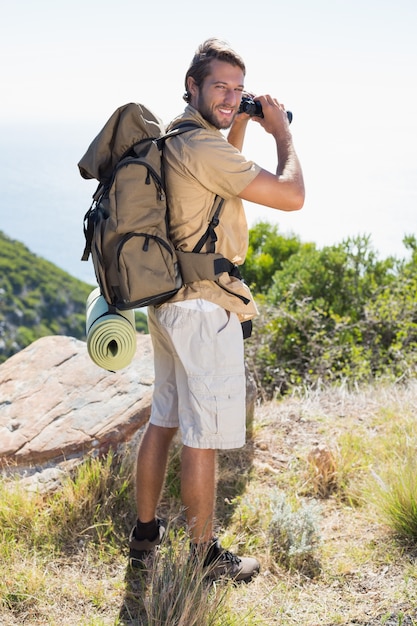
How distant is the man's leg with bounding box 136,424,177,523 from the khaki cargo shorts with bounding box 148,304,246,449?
0.29 m

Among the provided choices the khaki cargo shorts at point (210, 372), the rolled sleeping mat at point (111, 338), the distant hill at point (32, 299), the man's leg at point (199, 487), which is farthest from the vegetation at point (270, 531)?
the distant hill at point (32, 299)

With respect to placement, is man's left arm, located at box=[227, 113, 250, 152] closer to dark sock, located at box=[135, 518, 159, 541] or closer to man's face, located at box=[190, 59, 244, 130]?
man's face, located at box=[190, 59, 244, 130]

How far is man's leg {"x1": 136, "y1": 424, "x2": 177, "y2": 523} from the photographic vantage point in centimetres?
295

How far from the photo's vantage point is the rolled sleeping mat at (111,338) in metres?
2.62

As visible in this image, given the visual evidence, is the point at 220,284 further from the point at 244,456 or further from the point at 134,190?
the point at 244,456

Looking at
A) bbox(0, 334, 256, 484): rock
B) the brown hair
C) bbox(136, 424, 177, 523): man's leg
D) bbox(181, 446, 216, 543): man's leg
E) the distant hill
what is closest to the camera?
the brown hair

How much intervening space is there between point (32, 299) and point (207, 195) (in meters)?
46.0

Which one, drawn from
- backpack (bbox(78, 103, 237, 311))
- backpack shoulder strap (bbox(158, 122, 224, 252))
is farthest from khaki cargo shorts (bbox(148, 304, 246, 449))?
backpack shoulder strap (bbox(158, 122, 224, 252))

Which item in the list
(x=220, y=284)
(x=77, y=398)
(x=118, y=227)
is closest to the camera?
(x=118, y=227)

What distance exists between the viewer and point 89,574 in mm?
2977

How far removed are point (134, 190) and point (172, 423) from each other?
1.06m

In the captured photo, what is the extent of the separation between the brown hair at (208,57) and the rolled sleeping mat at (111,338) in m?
0.98

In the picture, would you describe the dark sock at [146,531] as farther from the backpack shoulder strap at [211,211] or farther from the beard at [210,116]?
the beard at [210,116]

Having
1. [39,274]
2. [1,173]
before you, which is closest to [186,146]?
[39,274]
